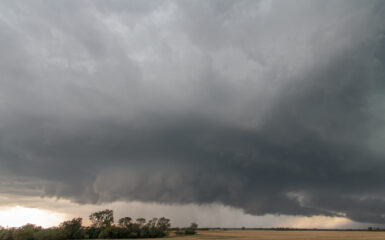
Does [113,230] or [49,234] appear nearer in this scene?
[49,234]

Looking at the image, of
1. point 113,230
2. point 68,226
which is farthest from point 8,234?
point 113,230

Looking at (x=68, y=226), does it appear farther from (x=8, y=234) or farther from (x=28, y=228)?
(x=8, y=234)

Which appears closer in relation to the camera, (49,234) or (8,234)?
(49,234)

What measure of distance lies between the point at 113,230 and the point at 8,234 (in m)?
72.5

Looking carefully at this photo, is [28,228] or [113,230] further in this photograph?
[113,230]

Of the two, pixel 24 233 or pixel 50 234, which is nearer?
pixel 24 233

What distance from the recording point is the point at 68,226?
19350cm

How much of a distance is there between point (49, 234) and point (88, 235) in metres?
24.6

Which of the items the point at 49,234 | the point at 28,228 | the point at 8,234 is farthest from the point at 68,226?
the point at 8,234

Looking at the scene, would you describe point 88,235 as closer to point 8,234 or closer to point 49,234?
point 49,234

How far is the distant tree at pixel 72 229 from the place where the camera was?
192500 millimetres

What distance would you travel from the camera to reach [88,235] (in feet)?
647

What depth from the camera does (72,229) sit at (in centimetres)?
19300

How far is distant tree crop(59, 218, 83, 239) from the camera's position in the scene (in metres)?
192
